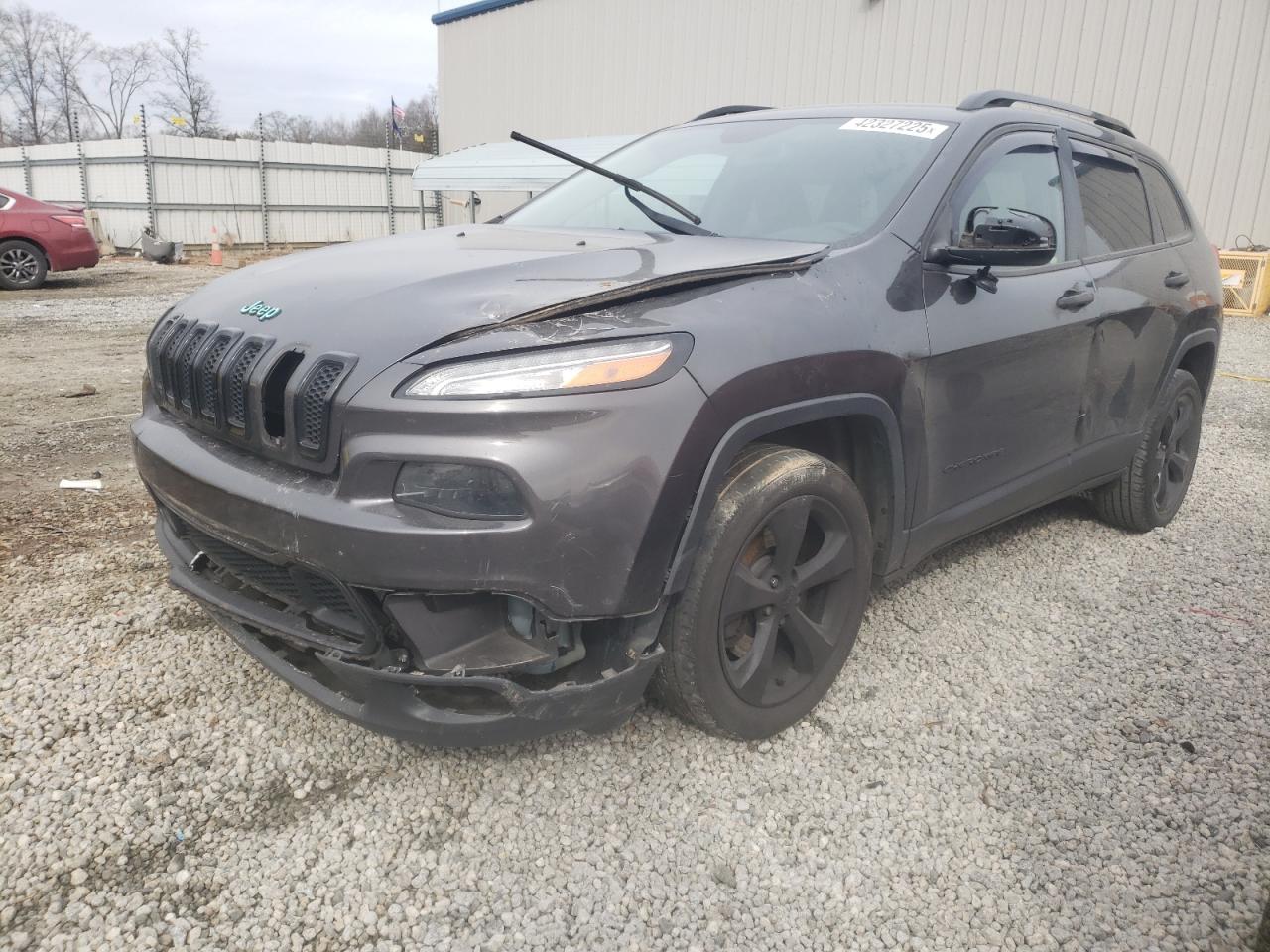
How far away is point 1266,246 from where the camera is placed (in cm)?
1258

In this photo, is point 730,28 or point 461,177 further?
point 730,28

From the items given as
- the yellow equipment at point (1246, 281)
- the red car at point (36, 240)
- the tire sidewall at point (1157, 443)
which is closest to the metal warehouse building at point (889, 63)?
the yellow equipment at point (1246, 281)

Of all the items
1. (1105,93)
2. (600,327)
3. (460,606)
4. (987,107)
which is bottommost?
(460,606)

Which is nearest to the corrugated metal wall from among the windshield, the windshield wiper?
the windshield

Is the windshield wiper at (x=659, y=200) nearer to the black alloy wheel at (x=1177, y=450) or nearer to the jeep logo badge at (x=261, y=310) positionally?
the jeep logo badge at (x=261, y=310)

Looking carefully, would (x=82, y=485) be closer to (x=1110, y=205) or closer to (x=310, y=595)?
(x=310, y=595)

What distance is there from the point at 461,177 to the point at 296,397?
15.3 metres

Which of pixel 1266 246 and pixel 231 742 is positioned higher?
pixel 1266 246

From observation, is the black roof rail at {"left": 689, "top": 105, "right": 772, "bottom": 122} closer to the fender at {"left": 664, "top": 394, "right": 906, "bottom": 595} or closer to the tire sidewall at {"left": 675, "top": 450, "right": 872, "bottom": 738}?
the fender at {"left": 664, "top": 394, "right": 906, "bottom": 595}

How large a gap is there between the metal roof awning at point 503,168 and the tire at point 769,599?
36.2ft

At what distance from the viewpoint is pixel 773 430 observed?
2193 millimetres

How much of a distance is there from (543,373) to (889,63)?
622 inches

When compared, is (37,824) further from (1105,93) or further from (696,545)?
(1105,93)

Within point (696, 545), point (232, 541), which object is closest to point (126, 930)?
point (232, 541)
